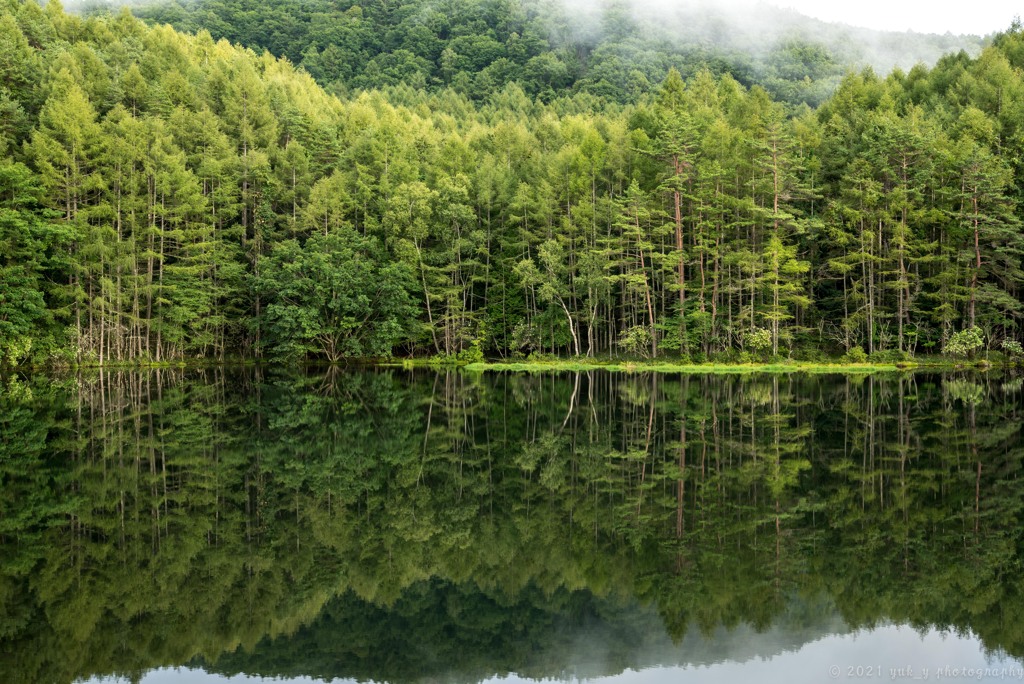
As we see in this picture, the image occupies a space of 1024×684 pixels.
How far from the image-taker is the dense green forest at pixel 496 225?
47.0 m

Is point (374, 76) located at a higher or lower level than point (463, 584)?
higher

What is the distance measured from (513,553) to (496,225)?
49.7m

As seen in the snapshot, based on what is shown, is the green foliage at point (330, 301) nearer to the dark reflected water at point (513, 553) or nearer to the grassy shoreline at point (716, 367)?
the grassy shoreline at point (716, 367)

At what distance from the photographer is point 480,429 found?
2038 centimetres

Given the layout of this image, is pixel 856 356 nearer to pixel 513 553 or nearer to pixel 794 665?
pixel 513 553

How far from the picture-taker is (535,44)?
10806 cm

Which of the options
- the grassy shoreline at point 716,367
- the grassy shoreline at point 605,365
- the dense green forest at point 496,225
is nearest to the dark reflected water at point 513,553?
the grassy shoreline at point 716,367

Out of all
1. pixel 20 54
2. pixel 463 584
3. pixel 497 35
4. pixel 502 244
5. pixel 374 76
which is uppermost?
pixel 497 35

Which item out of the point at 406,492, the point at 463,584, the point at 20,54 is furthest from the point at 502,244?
the point at 463,584

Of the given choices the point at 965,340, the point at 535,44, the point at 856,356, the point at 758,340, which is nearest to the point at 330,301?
the point at 758,340

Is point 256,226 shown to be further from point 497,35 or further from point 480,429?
point 497,35

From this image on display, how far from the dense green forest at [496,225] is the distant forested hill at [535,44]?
134ft

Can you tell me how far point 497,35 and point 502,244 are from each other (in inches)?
2571

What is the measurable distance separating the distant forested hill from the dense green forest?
40.9 metres
